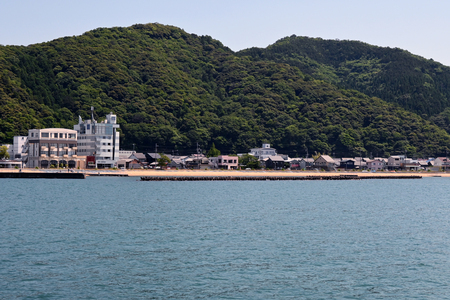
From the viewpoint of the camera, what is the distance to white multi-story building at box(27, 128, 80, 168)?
4788 inches

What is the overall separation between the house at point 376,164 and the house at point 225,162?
160ft

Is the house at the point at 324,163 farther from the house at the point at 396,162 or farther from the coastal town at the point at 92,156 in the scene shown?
the house at the point at 396,162

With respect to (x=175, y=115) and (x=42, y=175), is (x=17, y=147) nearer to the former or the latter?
(x=42, y=175)

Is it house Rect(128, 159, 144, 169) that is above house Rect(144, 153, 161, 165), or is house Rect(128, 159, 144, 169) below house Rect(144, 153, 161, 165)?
below

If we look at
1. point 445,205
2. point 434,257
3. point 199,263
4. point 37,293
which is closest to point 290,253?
point 199,263

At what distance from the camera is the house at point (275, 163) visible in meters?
152

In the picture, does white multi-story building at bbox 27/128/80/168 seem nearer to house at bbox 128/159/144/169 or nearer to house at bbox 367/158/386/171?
house at bbox 128/159/144/169

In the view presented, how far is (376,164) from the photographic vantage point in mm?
→ 168500

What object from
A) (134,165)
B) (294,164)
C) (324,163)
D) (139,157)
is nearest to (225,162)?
(139,157)

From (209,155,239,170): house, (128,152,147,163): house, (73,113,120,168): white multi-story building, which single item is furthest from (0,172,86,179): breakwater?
(209,155,239,170): house

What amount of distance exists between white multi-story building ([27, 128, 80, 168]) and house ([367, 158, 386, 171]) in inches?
3714

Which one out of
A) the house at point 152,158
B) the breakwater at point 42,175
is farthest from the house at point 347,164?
the breakwater at point 42,175

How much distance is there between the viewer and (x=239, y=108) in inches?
7736

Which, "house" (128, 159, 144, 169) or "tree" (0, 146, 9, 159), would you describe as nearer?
"tree" (0, 146, 9, 159)
